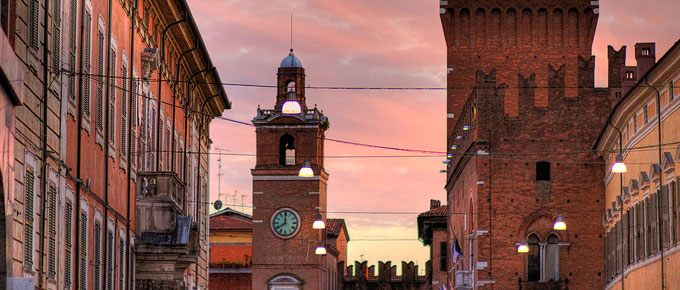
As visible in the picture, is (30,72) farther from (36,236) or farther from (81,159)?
(81,159)

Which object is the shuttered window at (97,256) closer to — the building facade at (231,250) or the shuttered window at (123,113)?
the shuttered window at (123,113)

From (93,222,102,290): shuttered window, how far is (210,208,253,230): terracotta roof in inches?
2681

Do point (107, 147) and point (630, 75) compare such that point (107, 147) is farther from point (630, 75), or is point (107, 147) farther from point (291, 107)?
point (291, 107)

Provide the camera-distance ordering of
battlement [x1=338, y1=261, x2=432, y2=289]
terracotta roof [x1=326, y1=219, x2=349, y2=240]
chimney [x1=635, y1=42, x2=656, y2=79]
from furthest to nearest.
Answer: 1. terracotta roof [x1=326, y1=219, x2=349, y2=240]
2. battlement [x1=338, y1=261, x2=432, y2=289]
3. chimney [x1=635, y1=42, x2=656, y2=79]

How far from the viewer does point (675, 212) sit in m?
29.4

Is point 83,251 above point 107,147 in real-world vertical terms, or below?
below

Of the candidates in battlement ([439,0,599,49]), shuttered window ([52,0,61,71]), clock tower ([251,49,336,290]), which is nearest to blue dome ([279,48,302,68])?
clock tower ([251,49,336,290])

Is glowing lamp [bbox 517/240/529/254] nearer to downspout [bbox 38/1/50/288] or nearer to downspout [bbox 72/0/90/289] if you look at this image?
downspout [bbox 72/0/90/289]

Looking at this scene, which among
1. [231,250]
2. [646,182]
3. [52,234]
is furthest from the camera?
[231,250]

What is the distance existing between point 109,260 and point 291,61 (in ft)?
197

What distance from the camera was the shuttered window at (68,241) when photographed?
1934cm

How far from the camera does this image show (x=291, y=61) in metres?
83.0

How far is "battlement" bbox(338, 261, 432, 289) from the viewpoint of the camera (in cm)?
9119

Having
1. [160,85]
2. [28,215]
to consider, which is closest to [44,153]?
[28,215]
